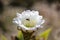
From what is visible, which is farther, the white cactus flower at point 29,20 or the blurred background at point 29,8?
the blurred background at point 29,8

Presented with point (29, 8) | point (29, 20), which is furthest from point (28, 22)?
point (29, 8)

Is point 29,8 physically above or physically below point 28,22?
below

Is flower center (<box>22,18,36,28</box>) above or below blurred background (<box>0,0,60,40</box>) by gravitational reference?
above

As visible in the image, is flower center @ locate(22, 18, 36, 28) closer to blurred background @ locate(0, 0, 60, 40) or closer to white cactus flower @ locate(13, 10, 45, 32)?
white cactus flower @ locate(13, 10, 45, 32)

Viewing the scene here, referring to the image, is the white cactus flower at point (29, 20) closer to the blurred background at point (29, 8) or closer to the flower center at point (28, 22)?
the flower center at point (28, 22)

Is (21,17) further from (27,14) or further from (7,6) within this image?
(7,6)

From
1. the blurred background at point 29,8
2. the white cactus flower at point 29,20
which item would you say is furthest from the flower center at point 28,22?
the blurred background at point 29,8

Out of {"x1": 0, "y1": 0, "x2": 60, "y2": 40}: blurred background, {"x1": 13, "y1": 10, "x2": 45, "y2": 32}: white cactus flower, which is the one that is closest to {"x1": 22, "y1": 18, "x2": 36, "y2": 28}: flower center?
{"x1": 13, "y1": 10, "x2": 45, "y2": 32}: white cactus flower

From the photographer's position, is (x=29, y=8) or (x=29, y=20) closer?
(x=29, y=20)

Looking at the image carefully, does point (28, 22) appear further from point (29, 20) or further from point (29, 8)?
point (29, 8)
